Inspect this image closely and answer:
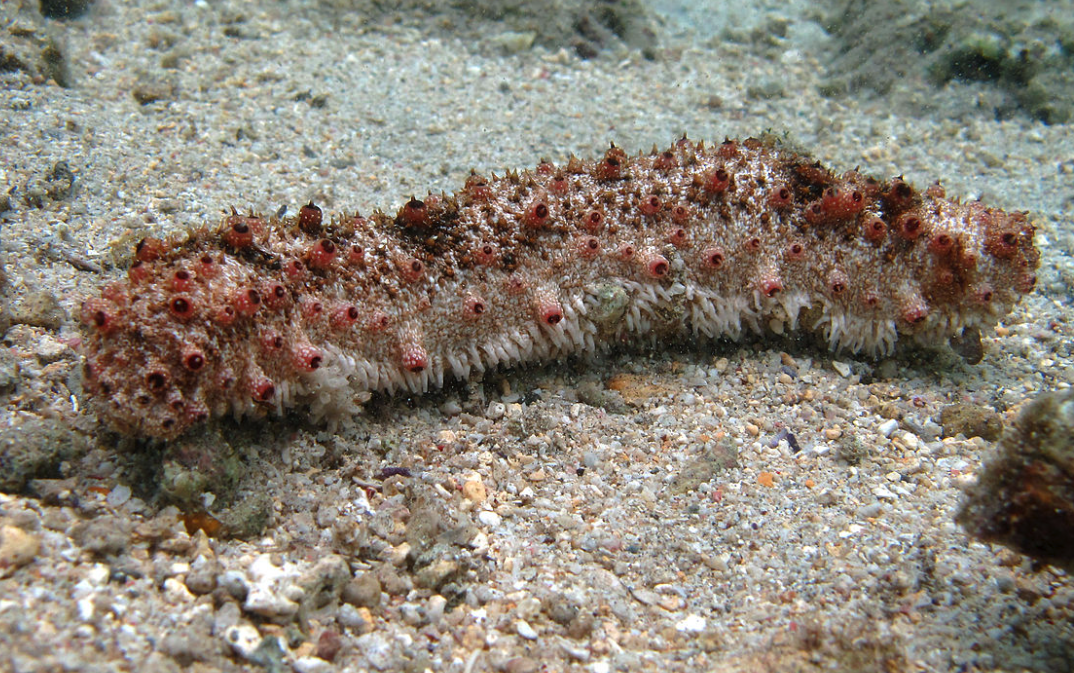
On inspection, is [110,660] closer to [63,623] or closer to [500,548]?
[63,623]

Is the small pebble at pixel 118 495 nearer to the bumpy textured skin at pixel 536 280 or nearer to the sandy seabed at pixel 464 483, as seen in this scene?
the sandy seabed at pixel 464 483

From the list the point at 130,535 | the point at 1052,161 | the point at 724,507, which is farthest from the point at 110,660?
the point at 1052,161

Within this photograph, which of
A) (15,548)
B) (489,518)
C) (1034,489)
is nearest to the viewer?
(1034,489)

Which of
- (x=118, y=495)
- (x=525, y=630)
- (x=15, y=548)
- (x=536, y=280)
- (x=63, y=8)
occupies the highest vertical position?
(x=63, y=8)

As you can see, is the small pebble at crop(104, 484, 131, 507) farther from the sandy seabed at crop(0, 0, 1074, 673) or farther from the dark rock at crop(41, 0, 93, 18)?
the dark rock at crop(41, 0, 93, 18)

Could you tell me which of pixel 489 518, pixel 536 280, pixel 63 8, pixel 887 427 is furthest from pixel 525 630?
pixel 63 8

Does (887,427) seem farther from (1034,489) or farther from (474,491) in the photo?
(474,491)

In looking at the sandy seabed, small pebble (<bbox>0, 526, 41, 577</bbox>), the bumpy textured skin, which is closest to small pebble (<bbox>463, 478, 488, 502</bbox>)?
Result: the sandy seabed
